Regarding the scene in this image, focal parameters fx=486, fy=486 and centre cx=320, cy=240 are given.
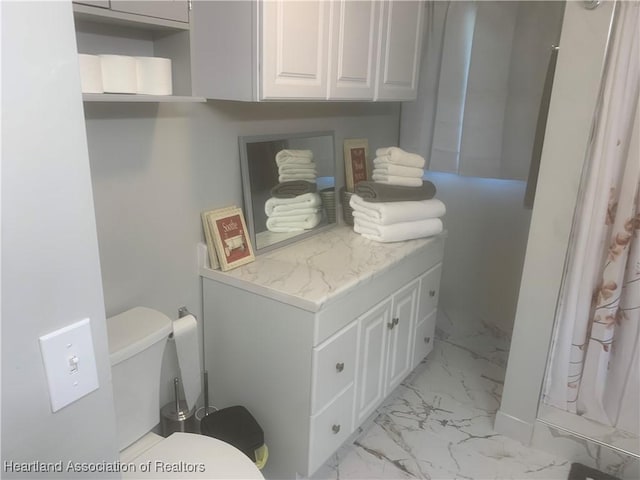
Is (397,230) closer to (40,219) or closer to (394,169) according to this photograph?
(394,169)

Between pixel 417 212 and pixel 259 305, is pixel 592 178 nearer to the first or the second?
pixel 417 212

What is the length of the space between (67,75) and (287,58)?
3.39 feet

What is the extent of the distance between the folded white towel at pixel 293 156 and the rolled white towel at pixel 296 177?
5 centimetres

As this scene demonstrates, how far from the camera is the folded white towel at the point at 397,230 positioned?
2.12 metres

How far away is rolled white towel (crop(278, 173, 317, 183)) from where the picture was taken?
204 centimetres

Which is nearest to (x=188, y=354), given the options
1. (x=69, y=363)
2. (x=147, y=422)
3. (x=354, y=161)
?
(x=147, y=422)

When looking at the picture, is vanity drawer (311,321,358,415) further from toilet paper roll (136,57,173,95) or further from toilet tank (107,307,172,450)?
toilet paper roll (136,57,173,95)

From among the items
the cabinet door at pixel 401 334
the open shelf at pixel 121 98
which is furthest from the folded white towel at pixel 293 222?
the open shelf at pixel 121 98

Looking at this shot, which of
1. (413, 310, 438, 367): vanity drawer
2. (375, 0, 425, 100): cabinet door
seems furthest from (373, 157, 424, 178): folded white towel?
(413, 310, 438, 367): vanity drawer

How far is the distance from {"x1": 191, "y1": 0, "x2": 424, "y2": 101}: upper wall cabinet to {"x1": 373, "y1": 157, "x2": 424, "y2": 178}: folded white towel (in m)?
0.38

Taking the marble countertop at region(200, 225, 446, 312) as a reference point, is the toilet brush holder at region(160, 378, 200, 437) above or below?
below

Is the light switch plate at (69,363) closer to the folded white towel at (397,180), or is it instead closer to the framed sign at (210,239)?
the framed sign at (210,239)

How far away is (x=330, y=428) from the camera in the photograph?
69.8 inches

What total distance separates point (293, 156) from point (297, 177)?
0.09 m
